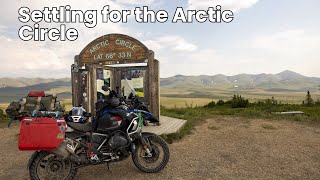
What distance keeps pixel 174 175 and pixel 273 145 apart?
389 centimetres

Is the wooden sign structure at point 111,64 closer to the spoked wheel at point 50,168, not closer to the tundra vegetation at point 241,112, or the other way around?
the tundra vegetation at point 241,112

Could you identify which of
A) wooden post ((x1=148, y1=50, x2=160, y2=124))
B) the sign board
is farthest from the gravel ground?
the sign board

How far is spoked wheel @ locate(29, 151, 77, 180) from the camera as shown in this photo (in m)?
4.79

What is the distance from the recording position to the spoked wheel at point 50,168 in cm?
479

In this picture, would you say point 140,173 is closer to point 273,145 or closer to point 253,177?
point 253,177

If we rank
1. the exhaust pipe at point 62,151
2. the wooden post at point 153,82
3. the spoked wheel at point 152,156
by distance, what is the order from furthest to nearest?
the wooden post at point 153,82
the spoked wheel at point 152,156
the exhaust pipe at point 62,151

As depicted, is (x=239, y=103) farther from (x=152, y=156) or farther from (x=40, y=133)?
(x=40, y=133)

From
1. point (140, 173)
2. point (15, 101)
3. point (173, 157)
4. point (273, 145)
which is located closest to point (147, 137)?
point (140, 173)

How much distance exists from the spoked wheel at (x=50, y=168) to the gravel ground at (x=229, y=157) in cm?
59

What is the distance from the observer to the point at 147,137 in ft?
18.2

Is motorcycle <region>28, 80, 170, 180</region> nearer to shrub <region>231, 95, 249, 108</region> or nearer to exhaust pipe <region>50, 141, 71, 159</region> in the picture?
exhaust pipe <region>50, 141, 71, 159</region>

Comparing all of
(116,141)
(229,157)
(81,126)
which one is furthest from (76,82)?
(229,157)

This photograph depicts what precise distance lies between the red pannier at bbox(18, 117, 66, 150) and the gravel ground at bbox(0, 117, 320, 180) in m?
1.35

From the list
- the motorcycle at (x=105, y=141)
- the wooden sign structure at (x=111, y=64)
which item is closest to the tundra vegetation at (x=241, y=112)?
the wooden sign structure at (x=111, y=64)
